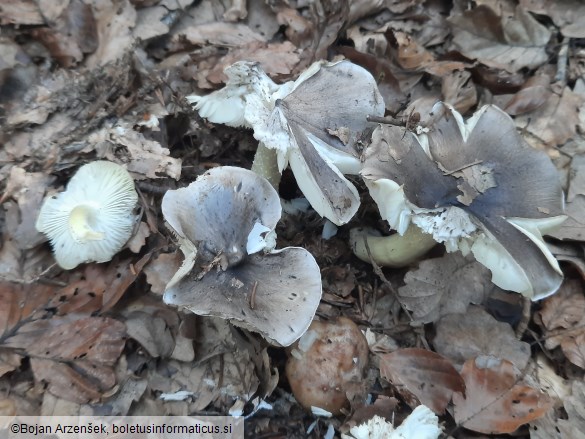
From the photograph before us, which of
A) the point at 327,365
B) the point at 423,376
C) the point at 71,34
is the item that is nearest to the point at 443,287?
the point at 423,376

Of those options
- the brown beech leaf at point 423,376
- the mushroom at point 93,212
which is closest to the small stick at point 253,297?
the brown beech leaf at point 423,376

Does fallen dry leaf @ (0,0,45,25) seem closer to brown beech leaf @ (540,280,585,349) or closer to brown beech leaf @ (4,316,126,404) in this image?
brown beech leaf @ (4,316,126,404)

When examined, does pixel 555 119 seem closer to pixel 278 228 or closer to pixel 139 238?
pixel 278 228

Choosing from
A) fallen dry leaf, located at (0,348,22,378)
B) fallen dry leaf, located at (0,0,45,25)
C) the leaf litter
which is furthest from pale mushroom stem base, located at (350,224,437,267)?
fallen dry leaf, located at (0,0,45,25)

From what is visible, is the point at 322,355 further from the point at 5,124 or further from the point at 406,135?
the point at 5,124

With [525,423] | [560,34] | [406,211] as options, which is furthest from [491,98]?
[525,423]
